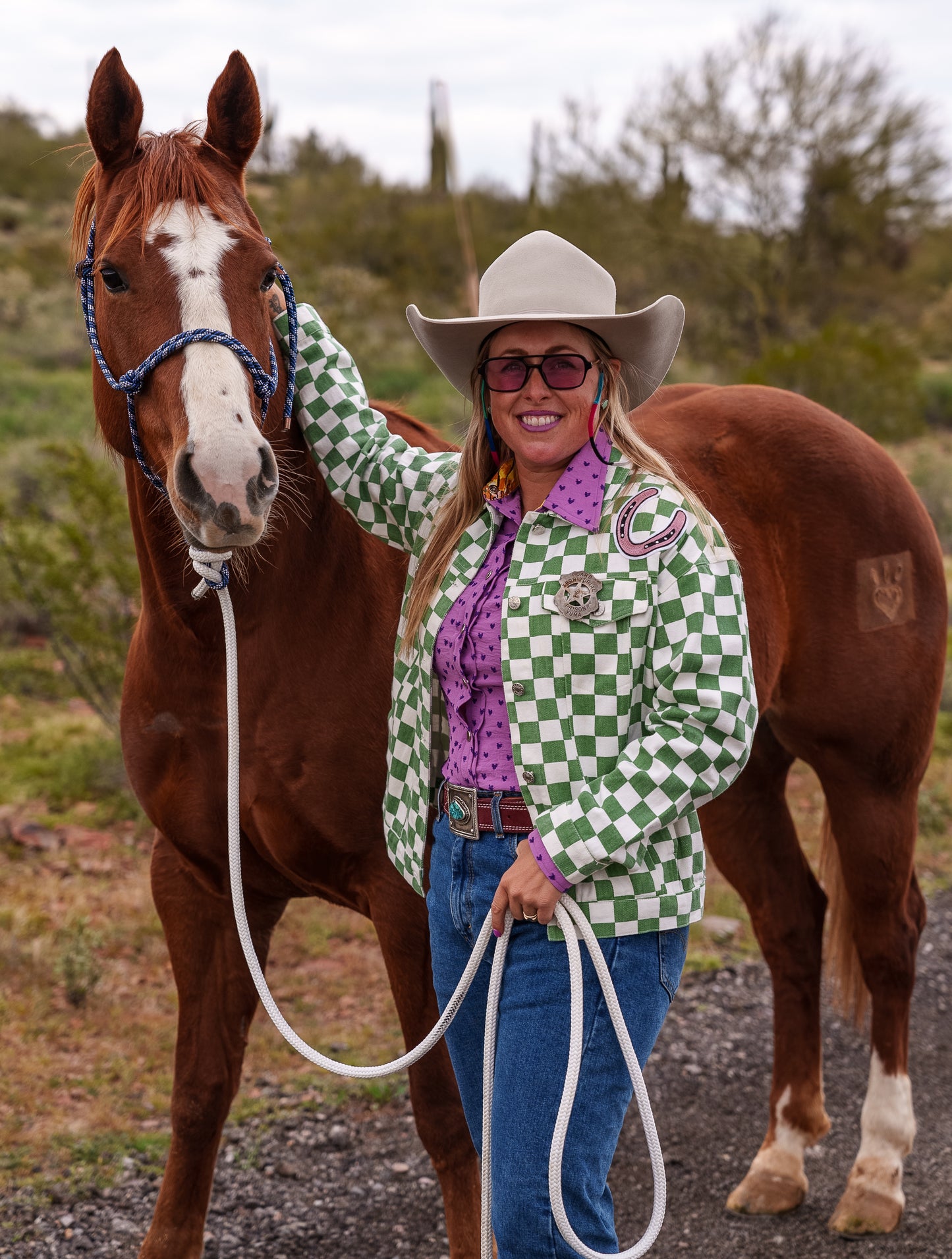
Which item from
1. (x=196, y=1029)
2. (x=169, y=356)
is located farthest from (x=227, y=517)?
(x=196, y=1029)

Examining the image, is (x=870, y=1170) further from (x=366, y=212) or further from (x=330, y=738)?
(x=366, y=212)

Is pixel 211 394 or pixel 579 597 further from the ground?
pixel 211 394

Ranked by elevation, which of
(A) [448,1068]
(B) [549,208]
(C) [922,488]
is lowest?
(A) [448,1068]

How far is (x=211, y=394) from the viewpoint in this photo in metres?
1.76

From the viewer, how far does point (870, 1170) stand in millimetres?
3014

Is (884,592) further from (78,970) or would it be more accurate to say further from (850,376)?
(850,376)

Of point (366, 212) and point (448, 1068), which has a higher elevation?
point (366, 212)

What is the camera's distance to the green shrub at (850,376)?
42.8 feet

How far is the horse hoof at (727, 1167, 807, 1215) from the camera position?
3.03 metres

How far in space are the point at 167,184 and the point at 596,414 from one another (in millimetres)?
847

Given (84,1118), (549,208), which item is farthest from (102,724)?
(549,208)

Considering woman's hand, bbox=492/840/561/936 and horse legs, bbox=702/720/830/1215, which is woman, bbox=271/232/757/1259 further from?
horse legs, bbox=702/720/830/1215

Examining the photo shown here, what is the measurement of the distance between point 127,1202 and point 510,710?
6.60 ft

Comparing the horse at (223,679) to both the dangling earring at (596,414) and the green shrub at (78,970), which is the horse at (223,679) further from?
the green shrub at (78,970)
